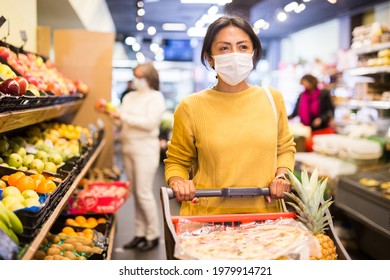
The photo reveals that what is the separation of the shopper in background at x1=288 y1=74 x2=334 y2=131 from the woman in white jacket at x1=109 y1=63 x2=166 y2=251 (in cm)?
264

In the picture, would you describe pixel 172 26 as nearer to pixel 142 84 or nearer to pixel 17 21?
pixel 142 84

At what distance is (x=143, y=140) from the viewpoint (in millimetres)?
4410

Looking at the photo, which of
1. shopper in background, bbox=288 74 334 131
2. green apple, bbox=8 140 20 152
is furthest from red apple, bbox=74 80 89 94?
shopper in background, bbox=288 74 334 131

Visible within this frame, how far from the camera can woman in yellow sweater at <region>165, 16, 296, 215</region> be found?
1958 mm

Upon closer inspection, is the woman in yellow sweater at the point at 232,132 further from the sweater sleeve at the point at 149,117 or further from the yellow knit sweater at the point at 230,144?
the sweater sleeve at the point at 149,117

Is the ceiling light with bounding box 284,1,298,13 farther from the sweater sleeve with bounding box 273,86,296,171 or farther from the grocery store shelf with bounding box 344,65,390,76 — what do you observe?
the sweater sleeve with bounding box 273,86,296,171

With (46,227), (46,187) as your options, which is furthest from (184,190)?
(46,187)

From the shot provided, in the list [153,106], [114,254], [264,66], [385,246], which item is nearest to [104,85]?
[153,106]

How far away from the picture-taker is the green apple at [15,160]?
8.92 feet

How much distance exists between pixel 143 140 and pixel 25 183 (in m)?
2.19

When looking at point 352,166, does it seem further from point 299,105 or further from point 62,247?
point 62,247

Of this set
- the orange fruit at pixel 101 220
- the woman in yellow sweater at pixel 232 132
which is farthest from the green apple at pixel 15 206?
the orange fruit at pixel 101 220

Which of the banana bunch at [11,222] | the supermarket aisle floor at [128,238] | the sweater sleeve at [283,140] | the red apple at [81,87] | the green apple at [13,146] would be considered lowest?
the supermarket aisle floor at [128,238]
